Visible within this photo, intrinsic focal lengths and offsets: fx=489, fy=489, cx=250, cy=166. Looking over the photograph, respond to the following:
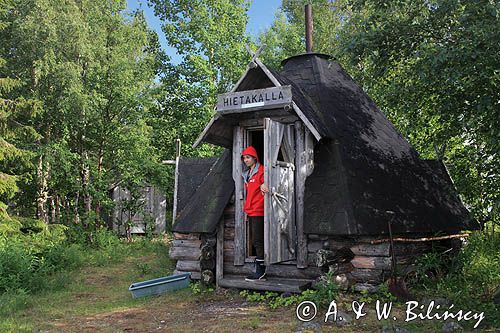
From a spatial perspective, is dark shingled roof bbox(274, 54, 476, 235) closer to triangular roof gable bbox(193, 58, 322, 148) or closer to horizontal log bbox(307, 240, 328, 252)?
triangular roof gable bbox(193, 58, 322, 148)

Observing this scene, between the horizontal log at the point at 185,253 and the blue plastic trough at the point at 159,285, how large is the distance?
1.19 feet

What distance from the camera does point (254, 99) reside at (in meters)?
8.27

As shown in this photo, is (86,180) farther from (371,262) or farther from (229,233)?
(371,262)

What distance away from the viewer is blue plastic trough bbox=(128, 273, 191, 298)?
8578 mm

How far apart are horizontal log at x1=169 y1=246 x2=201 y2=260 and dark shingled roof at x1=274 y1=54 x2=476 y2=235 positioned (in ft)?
8.29

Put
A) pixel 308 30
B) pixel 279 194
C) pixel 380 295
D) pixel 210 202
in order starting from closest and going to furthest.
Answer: pixel 380 295 → pixel 279 194 → pixel 210 202 → pixel 308 30

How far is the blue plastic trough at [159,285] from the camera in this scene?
8578mm

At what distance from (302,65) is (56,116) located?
11794mm

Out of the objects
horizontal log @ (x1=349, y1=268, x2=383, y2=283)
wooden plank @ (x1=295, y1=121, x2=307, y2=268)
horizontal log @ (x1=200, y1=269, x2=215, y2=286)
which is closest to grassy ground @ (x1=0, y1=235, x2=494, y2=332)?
horizontal log @ (x1=200, y1=269, x2=215, y2=286)

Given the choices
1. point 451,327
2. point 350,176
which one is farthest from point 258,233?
point 451,327

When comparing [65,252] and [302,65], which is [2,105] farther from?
[302,65]

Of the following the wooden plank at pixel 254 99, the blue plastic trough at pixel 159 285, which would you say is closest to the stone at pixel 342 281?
the wooden plank at pixel 254 99

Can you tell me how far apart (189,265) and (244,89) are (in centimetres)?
356

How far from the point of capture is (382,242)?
7762 mm
